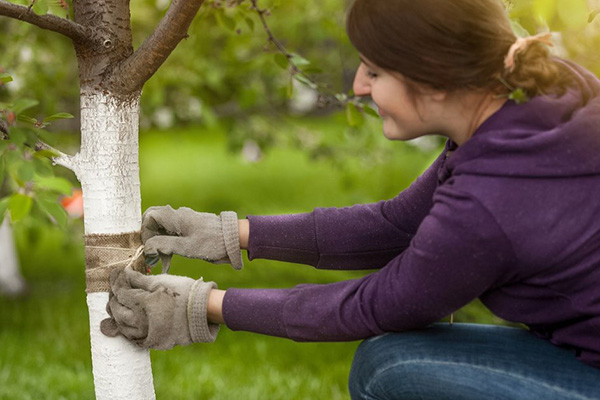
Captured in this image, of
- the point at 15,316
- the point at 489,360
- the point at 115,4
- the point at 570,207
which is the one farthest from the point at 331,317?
the point at 15,316

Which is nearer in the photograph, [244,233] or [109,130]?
[109,130]

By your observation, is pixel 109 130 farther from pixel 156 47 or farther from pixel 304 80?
pixel 304 80

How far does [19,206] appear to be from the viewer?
1483 mm

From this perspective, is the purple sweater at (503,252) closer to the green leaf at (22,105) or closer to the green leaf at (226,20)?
the green leaf at (22,105)

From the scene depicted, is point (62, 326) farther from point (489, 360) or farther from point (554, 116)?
point (554, 116)

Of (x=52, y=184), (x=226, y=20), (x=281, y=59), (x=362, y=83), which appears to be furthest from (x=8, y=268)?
(x=362, y=83)

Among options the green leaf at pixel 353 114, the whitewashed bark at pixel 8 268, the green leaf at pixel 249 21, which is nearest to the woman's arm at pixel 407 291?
the green leaf at pixel 353 114

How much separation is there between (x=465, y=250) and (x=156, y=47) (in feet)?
2.74

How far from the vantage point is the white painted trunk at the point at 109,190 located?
1.74 meters

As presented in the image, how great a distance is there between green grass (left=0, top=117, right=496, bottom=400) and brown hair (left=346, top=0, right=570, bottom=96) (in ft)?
5.66

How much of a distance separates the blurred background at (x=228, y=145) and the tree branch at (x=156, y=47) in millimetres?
306

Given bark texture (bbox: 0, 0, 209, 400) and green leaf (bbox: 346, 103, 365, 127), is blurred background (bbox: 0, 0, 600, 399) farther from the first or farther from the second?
bark texture (bbox: 0, 0, 209, 400)

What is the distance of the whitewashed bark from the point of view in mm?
4594

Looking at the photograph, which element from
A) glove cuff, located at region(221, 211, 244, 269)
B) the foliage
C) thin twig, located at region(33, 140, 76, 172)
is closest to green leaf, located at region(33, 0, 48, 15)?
the foliage
